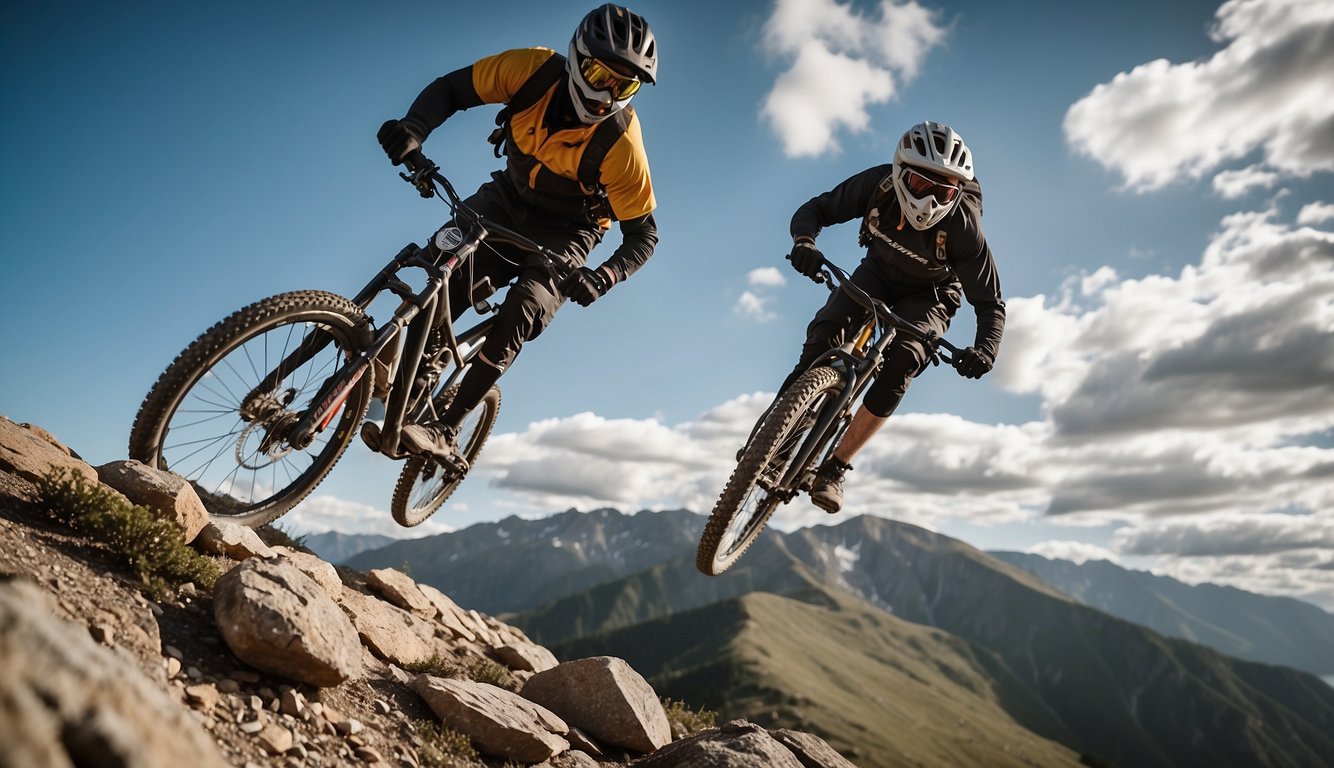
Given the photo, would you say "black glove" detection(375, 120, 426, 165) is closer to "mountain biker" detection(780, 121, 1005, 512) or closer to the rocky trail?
the rocky trail

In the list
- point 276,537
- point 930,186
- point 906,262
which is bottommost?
point 276,537

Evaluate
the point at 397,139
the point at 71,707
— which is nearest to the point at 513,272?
the point at 397,139

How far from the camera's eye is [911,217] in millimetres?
8648

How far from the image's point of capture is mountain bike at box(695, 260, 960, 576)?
7840 millimetres

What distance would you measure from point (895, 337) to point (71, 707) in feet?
27.9

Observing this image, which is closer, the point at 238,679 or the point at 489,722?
the point at 238,679

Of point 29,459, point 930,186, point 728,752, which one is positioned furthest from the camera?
point 930,186

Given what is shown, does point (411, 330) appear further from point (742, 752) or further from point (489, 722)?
point (742, 752)

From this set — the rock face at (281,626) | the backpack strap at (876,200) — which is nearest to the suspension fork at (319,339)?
the rock face at (281,626)

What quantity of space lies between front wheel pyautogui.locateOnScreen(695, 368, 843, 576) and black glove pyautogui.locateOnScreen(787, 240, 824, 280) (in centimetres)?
136

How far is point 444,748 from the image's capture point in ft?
16.5

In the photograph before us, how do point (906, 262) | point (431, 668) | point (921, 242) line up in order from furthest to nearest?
point (906, 262) → point (921, 242) → point (431, 668)

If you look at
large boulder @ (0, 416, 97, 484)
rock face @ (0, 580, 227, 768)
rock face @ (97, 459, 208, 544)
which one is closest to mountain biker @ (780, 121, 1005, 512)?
rock face @ (97, 459, 208, 544)

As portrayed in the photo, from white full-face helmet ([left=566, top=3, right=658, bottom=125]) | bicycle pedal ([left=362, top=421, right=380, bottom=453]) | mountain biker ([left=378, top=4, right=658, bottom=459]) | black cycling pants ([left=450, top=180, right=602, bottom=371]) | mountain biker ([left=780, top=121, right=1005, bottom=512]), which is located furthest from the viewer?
mountain biker ([left=780, top=121, right=1005, bottom=512])
